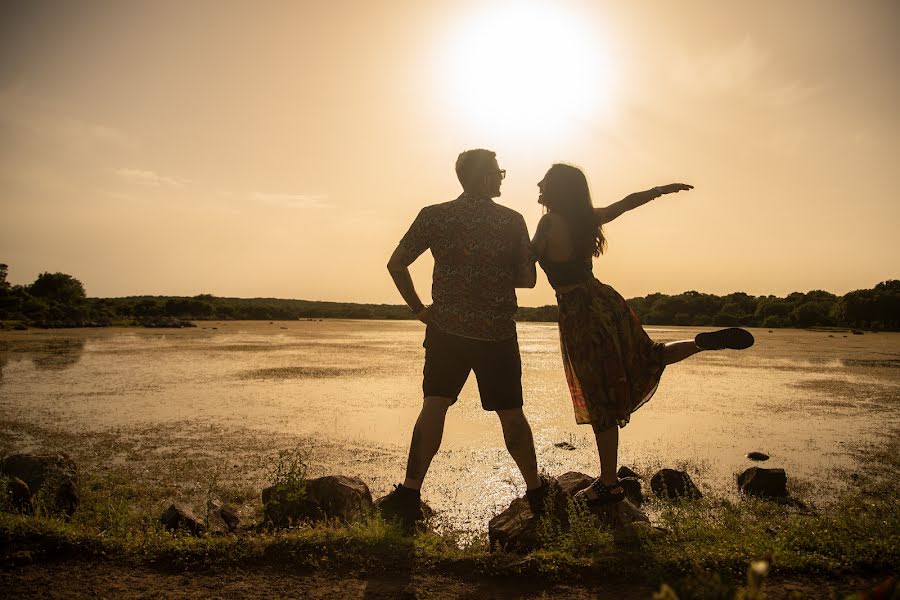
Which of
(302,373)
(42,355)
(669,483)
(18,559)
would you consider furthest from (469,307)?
(42,355)

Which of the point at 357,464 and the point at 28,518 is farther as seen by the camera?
the point at 357,464

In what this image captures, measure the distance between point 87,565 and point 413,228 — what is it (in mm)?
2829

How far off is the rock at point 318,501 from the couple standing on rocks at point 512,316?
3.85 feet

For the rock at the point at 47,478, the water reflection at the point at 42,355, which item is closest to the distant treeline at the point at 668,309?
the water reflection at the point at 42,355

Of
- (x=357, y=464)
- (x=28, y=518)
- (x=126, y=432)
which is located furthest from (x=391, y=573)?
(x=126, y=432)

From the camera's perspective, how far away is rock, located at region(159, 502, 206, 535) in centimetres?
457

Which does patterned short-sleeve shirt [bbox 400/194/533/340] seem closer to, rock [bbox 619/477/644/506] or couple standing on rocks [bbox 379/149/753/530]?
couple standing on rocks [bbox 379/149/753/530]

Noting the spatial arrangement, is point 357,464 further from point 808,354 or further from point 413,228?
point 808,354

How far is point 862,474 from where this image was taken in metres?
6.65

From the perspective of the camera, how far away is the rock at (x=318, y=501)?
479 centimetres

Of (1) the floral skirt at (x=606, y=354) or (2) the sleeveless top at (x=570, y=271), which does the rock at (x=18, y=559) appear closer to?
(1) the floral skirt at (x=606, y=354)

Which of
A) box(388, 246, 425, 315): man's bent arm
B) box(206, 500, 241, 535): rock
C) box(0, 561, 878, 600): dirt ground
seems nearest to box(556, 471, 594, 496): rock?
box(0, 561, 878, 600): dirt ground

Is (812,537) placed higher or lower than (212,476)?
higher

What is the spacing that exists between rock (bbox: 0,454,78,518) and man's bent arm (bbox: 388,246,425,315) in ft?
12.0
